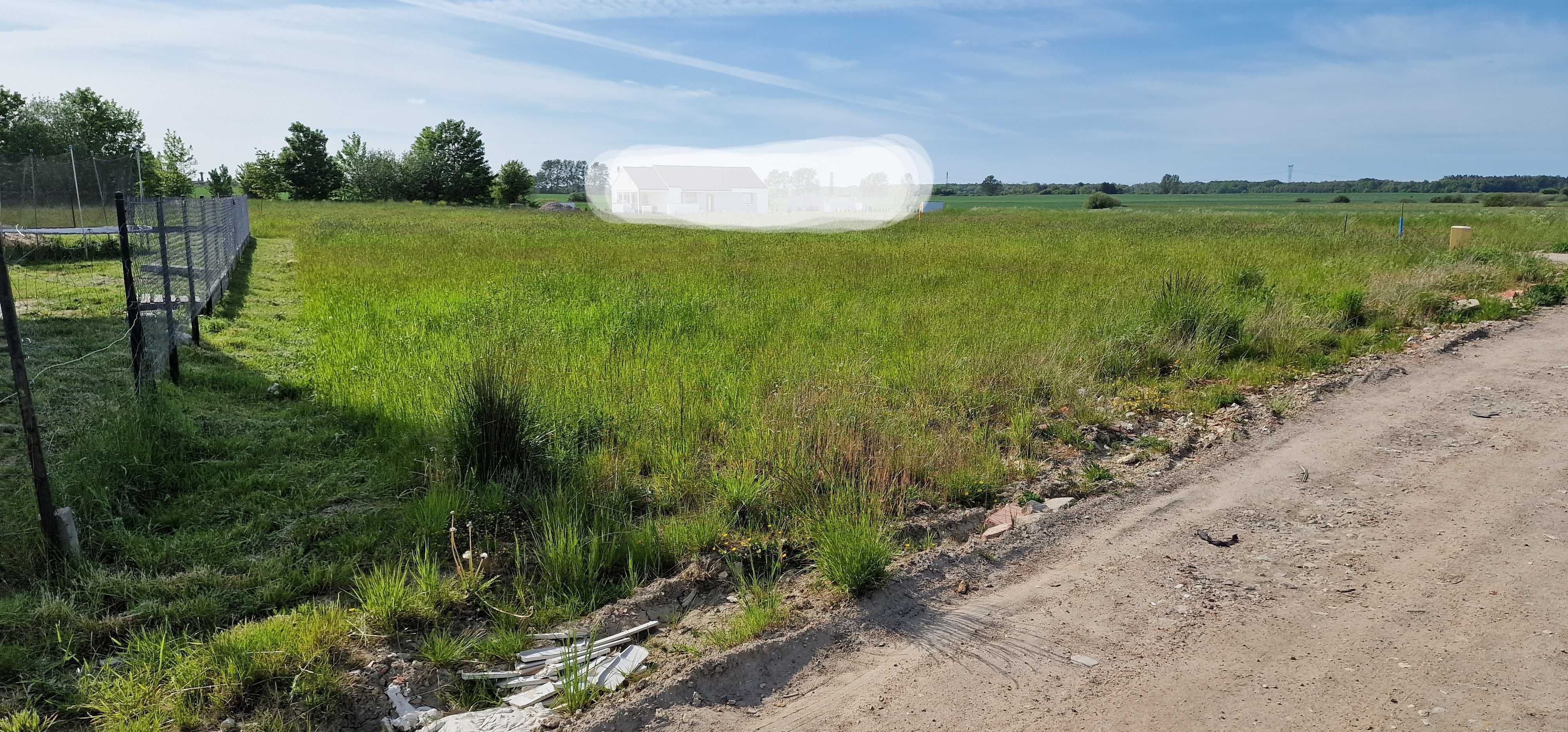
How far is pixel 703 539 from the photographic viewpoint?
446cm

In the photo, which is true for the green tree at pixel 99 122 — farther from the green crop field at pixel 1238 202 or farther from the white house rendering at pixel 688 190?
the green crop field at pixel 1238 202

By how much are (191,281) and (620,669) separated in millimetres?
8749

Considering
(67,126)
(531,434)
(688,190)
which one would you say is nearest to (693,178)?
(688,190)

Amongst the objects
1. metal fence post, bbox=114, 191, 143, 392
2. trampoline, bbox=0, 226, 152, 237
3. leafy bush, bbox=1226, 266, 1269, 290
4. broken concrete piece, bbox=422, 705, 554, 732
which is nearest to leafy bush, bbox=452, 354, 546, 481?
broken concrete piece, bbox=422, 705, 554, 732

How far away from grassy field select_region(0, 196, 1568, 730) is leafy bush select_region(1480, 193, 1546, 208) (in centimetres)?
5934

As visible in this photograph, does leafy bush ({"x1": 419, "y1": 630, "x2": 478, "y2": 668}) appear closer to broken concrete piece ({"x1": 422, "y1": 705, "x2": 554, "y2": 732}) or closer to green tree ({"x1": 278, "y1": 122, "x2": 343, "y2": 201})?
broken concrete piece ({"x1": 422, "y1": 705, "x2": 554, "y2": 732})

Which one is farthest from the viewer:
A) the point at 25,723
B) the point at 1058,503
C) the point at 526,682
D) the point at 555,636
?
the point at 1058,503

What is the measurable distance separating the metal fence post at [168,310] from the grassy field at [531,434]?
11.8 inches

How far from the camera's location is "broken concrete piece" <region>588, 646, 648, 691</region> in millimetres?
3324

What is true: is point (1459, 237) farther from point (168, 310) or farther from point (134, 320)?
point (134, 320)

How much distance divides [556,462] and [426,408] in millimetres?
1833

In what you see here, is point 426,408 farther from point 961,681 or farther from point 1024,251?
point 1024,251

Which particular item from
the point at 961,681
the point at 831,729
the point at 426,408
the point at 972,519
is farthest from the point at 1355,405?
the point at 426,408

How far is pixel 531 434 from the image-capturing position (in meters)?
5.41
